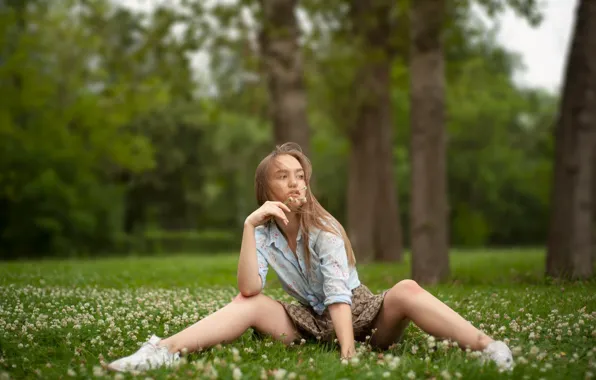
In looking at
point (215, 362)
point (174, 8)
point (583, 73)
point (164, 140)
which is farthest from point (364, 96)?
point (164, 140)

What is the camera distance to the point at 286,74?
48.6 ft

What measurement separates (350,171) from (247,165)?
95.9ft

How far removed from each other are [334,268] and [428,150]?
7.21 meters

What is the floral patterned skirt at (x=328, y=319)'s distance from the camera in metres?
5.81

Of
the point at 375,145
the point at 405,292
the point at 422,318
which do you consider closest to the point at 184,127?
the point at 375,145

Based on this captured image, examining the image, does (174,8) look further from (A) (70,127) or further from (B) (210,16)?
(A) (70,127)

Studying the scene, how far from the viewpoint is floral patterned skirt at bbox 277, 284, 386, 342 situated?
581 centimetres

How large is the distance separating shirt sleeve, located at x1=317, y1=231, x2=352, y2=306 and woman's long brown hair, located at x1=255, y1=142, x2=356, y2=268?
106 mm

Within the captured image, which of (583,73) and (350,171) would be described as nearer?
(583,73)

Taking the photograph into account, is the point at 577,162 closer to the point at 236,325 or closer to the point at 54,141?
the point at 236,325

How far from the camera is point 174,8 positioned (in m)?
18.6

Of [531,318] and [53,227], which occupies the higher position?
[531,318]

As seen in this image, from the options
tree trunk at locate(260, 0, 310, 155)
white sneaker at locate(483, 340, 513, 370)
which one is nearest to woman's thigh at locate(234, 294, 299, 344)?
white sneaker at locate(483, 340, 513, 370)

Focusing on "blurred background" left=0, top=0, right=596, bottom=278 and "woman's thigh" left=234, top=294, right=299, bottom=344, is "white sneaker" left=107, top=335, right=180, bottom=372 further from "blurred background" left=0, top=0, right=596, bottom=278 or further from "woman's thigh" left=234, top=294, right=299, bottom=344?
"blurred background" left=0, top=0, right=596, bottom=278
